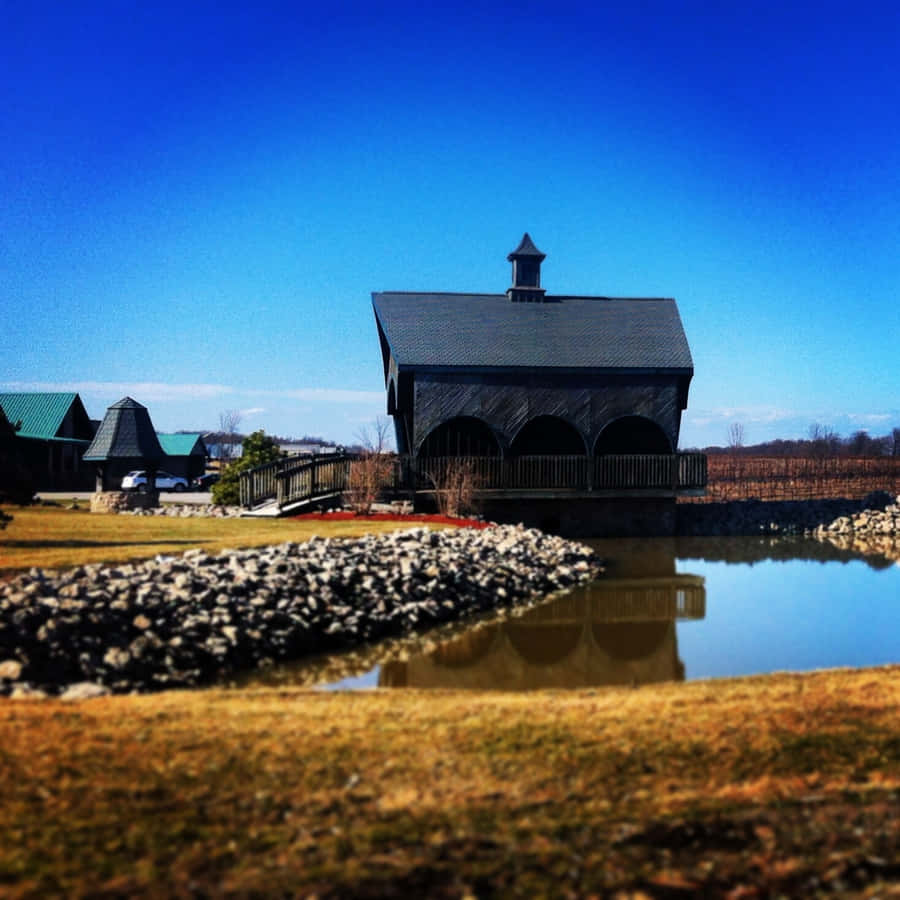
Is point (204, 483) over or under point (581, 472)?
under

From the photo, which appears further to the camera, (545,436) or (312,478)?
(545,436)

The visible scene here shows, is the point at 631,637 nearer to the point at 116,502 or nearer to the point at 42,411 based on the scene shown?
the point at 116,502

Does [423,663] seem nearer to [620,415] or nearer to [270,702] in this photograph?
[270,702]

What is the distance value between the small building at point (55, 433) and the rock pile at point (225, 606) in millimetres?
31975

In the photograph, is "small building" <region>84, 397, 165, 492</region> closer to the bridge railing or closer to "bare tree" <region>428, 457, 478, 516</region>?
the bridge railing

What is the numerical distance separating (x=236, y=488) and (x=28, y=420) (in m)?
22.6

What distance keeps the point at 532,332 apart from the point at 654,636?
18.1 metres

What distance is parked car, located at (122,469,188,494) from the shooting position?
1843 inches

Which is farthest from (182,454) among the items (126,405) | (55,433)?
(126,405)

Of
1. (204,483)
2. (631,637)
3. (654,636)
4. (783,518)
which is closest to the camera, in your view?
(631,637)

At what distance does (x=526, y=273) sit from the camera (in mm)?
35312

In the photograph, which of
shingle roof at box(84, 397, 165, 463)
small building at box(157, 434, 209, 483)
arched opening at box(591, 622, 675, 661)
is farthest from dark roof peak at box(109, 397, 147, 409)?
small building at box(157, 434, 209, 483)

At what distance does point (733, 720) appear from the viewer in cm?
823

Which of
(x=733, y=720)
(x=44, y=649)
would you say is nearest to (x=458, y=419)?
(x=44, y=649)
